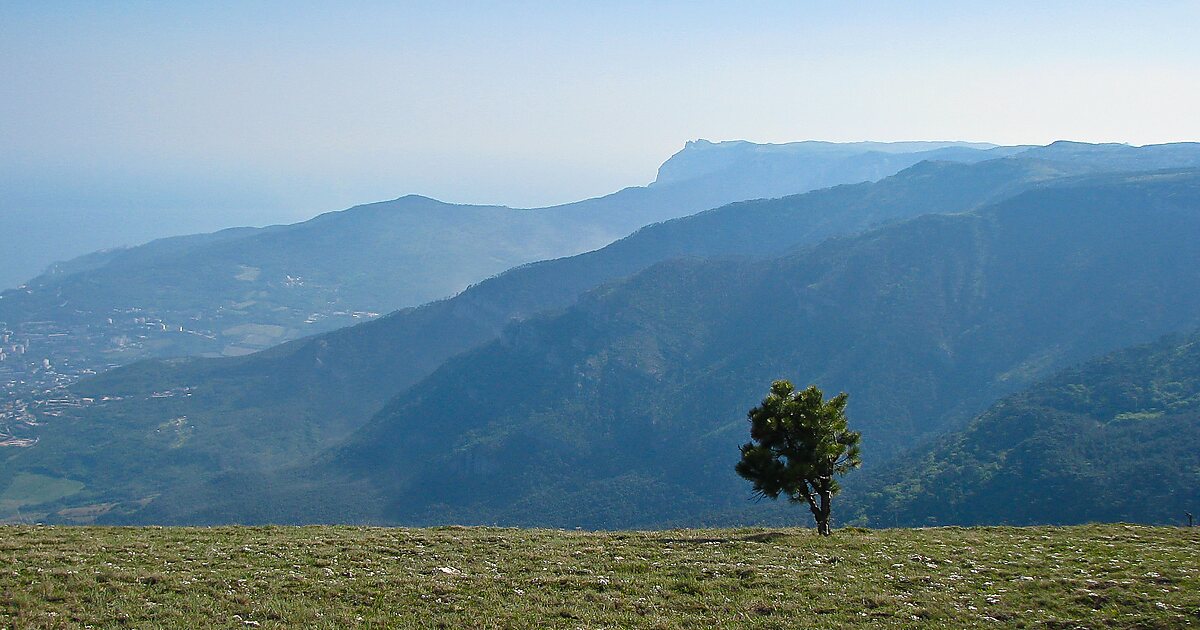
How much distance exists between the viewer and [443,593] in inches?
961

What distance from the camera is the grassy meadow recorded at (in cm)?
2198

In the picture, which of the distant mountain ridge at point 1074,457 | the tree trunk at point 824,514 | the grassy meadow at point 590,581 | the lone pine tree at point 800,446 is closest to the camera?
the grassy meadow at point 590,581

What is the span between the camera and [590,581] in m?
26.1

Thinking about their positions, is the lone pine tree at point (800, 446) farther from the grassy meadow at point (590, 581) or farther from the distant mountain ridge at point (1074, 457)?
the distant mountain ridge at point (1074, 457)

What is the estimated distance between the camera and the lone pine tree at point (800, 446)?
128ft

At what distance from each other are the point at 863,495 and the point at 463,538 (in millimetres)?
132695

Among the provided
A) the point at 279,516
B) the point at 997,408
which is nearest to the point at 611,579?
the point at 997,408

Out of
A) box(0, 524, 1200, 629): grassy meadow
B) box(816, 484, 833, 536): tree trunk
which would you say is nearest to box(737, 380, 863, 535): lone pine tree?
box(816, 484, 833, 536): tree trunk

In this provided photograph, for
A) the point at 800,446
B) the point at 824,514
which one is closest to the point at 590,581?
the point at 800,446

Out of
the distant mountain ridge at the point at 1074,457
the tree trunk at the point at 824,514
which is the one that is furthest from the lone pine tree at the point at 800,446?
the distant mountain ridge at the point at 1074,457

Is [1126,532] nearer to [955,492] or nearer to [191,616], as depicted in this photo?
[191,616]

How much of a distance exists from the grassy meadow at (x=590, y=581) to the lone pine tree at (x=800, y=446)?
4.85 meters

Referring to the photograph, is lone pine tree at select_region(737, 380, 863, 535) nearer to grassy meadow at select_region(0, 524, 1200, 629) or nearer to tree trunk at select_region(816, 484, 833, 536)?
tree trunk at select_region(816, 484, 833, 536)

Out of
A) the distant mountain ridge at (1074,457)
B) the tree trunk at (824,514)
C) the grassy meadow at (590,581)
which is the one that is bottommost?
the distant mountain ridge at (1074,457)
